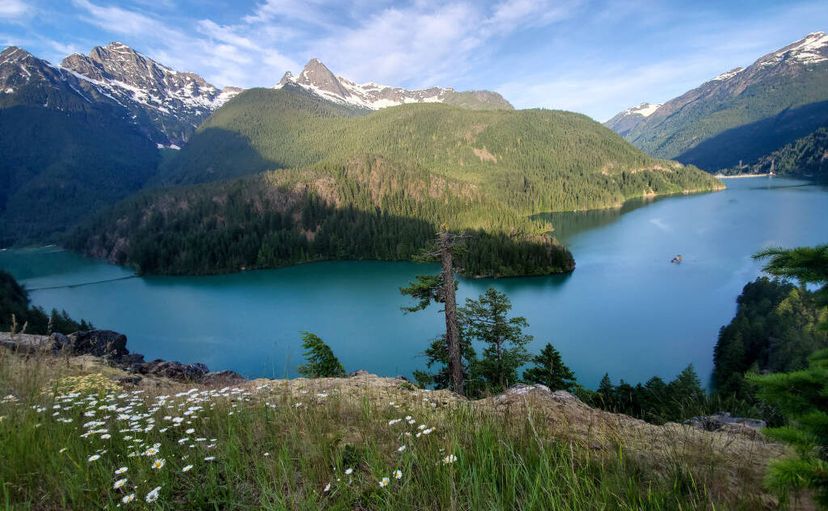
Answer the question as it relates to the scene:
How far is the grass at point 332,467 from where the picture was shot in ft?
8.38

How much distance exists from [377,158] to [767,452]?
148792mm

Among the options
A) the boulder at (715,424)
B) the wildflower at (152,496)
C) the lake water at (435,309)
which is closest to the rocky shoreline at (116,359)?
the wildflower at (152,496)

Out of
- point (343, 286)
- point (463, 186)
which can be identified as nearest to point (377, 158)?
point (463, 186)

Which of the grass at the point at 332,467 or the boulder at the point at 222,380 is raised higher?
the grass at the point at 332,467

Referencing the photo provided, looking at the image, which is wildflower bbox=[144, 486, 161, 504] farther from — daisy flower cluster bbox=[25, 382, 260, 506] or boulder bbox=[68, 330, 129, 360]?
boulder bbox=[68, 330, 129, 360]

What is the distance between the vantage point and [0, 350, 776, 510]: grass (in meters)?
2.55

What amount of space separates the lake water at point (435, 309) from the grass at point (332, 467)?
1787 centimetres

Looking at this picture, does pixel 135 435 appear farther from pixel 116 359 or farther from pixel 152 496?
pixel 116 359

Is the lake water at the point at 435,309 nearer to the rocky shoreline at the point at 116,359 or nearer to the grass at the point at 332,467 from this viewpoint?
the rocky shoreline at the point at 116,359

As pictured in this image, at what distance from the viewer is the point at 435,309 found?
54.1m

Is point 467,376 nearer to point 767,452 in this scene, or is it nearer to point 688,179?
point 767,452

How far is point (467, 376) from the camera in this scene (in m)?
22.1

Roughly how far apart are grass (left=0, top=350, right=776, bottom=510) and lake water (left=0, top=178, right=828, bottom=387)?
58.6ft

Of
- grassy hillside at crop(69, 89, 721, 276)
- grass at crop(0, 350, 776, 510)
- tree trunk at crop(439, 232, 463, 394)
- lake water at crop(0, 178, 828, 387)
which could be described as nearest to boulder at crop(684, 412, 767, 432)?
grass at crop(0, 350, 776, 510)
